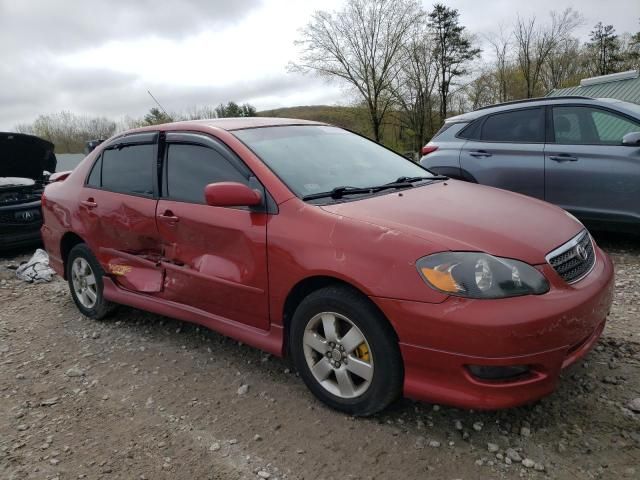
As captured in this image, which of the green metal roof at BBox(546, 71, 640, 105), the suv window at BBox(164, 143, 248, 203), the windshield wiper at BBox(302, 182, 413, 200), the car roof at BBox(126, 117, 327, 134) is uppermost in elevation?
the green metal roof at BBox(546, 71, 640, 105)

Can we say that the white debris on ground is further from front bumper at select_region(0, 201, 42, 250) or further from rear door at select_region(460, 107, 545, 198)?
rear door at select_region(460, 107, 545, 198)

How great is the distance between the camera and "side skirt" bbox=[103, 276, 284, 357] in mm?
2787

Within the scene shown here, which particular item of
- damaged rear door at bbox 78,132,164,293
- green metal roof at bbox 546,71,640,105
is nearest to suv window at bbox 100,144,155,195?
damaged rear door at bbox 78,132,164,293

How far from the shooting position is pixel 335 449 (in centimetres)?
234

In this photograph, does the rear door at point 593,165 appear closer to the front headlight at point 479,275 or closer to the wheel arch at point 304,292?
the front headlight at point 479,275

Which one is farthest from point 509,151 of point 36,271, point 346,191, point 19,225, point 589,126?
point 19,225

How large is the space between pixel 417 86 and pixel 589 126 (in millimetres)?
31540

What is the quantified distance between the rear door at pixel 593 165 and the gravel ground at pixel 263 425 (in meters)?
1.64

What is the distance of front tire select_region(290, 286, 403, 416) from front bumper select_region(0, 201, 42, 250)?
5774 mm

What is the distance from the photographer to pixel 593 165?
4945 mm

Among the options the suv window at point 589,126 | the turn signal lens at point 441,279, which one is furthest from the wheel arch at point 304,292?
the suv window at point 589,126

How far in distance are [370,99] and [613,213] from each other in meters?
29.6

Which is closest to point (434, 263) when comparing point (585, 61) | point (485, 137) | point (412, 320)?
point (412, 320)

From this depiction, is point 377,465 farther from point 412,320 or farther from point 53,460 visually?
point 53,460
